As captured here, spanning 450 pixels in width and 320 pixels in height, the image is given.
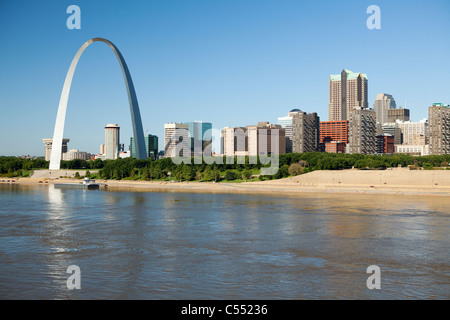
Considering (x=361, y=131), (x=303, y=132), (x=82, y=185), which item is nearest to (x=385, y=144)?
(x=361, y=131)

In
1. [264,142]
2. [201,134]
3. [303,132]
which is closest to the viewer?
[303,132]

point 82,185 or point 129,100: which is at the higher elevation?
point 129,100

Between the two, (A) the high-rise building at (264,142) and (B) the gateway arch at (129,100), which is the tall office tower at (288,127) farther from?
(B) the gateway arch at (129,100)

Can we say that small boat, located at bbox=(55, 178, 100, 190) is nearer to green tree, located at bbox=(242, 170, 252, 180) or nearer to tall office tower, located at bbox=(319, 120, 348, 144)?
green tree, located at bbox=(242, 170, 252, 180)

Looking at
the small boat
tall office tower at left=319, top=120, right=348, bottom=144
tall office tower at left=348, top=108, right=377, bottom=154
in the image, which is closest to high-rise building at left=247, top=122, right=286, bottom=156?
tall office tower at left=319, top=120, right=348, bottom=144

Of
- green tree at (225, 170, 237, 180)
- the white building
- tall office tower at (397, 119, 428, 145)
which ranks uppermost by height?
tall office tower at (397, 119, 428, 145)

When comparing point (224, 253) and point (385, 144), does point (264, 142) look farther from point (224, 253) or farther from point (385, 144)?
point (224, 253)
